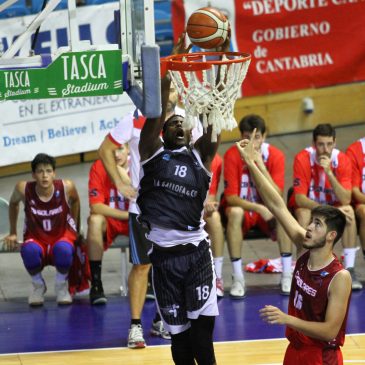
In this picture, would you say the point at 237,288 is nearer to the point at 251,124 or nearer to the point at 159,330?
the point at 159,330

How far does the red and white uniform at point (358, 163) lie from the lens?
10258mm

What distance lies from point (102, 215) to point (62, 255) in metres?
0.55

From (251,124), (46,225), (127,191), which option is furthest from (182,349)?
(251,124)

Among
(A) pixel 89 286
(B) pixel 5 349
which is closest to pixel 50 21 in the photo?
(A) pixel 89 286

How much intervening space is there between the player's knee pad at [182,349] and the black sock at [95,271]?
90.7 inches

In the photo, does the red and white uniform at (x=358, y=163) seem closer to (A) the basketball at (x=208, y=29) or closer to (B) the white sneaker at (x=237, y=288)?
(B) the white sneaker at (x=237, y=288)

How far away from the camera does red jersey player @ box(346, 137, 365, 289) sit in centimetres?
1007

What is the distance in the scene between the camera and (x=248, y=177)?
10.2 meters

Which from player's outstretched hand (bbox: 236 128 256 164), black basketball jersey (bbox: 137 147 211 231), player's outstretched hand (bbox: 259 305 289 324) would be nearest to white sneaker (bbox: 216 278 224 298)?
black basketball jersey (bbox: 137 147 211 231)

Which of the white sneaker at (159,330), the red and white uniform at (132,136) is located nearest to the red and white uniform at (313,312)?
the white sneaker at (159,330)

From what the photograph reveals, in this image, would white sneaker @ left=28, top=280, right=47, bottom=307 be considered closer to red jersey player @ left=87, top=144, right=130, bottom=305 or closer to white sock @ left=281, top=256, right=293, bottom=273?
red jersey player @ left=87, top=144, right=130, bottom=305

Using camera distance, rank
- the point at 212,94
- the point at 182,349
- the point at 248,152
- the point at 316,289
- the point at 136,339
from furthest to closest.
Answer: the point at 136,339
the point at 182,349
the point at 212,94
the point at 248,152
the point at 316,289

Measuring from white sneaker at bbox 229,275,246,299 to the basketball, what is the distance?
3.16m

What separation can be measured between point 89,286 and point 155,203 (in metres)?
2.84
